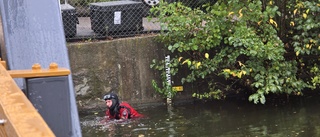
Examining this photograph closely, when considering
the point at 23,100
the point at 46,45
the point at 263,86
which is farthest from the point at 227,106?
the point at 23,100

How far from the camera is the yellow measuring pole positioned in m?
2.38

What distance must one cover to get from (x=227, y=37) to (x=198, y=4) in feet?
7.37

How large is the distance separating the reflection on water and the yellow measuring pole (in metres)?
7.27

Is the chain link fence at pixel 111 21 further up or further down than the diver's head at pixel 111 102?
further up

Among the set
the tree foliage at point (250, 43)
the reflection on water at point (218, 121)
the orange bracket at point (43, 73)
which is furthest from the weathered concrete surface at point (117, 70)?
the orange bracket at point (43, 73)

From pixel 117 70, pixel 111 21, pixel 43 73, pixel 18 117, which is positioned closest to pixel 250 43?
pixel 117 70

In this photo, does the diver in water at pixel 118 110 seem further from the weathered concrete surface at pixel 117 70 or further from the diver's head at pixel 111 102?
the weathered concrete surface at pixel 117 70

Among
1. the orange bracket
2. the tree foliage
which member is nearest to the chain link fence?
the tree foliage

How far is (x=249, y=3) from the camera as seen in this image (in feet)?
38.8

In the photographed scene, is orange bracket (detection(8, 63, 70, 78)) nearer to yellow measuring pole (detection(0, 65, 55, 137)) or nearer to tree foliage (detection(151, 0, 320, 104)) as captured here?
yellow measuring pole (detection(0, 65, 55, 137))

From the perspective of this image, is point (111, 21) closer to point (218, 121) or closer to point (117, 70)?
point (117, 70)

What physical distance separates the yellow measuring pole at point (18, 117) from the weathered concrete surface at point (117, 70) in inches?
379

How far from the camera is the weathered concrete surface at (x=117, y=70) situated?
1297cm

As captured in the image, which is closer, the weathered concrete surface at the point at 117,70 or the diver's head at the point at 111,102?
the diver's head at the point at 111,102
